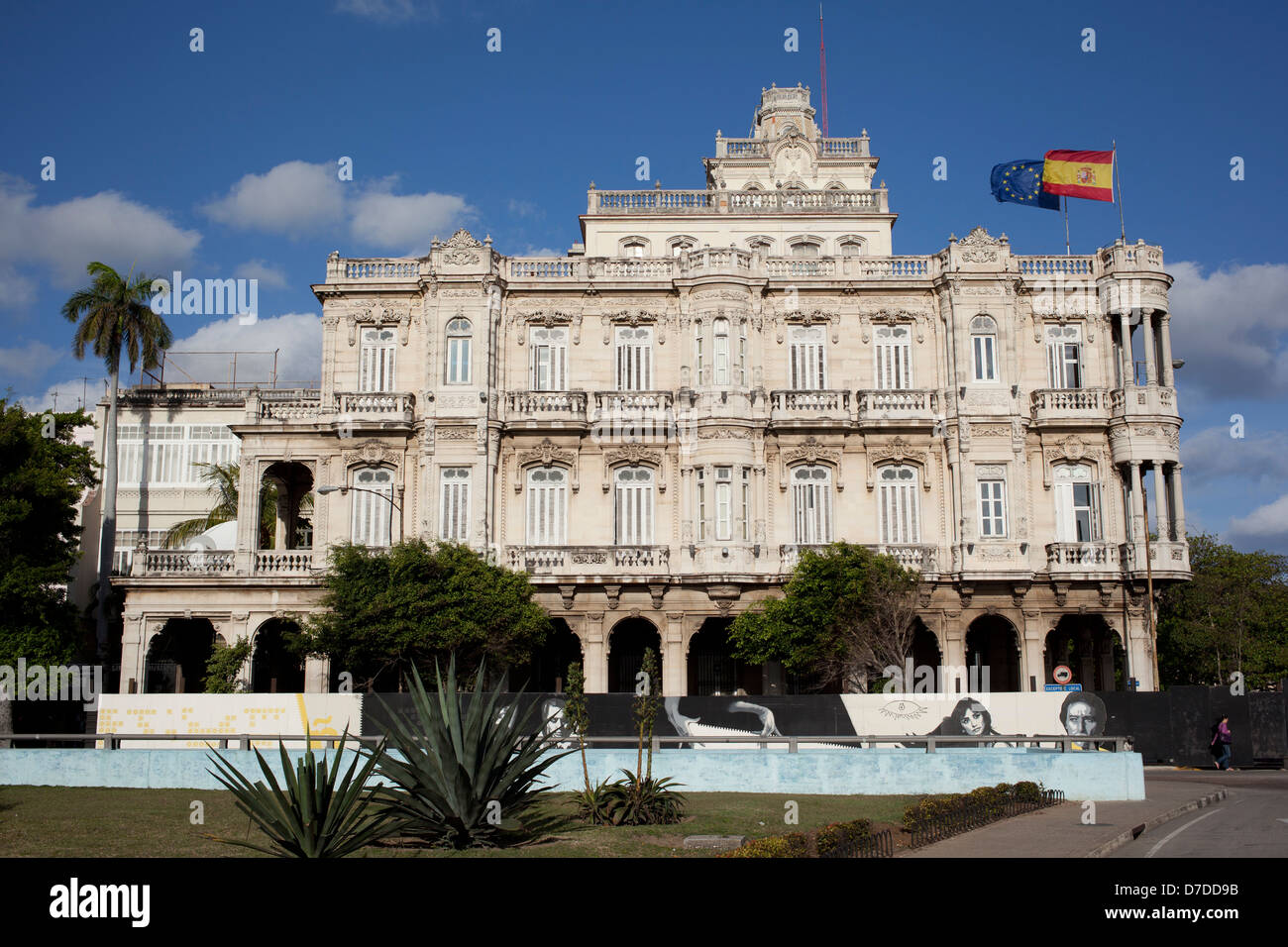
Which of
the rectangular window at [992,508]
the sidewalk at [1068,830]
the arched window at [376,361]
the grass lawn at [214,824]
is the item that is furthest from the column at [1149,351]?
the arched window at [376,361]

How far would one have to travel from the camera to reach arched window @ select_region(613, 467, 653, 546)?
39.8m

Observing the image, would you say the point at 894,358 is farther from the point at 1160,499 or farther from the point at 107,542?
the point at 107,542

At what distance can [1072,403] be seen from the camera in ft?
132

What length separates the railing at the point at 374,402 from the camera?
39.9m

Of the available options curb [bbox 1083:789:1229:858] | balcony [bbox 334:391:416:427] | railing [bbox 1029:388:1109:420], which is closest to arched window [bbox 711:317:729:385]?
balcony [bbox 334:391:416:427]

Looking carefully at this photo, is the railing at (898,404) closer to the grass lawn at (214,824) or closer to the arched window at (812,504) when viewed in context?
the arched window at (812,504)

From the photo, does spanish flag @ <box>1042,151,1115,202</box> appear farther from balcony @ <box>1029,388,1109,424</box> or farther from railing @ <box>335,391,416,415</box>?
railing @ <box>335,391,416,415</box>

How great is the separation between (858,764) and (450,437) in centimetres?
2106

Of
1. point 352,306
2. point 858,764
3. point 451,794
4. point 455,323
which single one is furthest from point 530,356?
point 451,794

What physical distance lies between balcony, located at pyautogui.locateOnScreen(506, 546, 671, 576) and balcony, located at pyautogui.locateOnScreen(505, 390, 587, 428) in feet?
14.3

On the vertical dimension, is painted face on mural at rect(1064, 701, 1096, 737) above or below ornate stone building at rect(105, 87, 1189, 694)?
below

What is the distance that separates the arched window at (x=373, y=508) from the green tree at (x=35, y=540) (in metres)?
10.9
